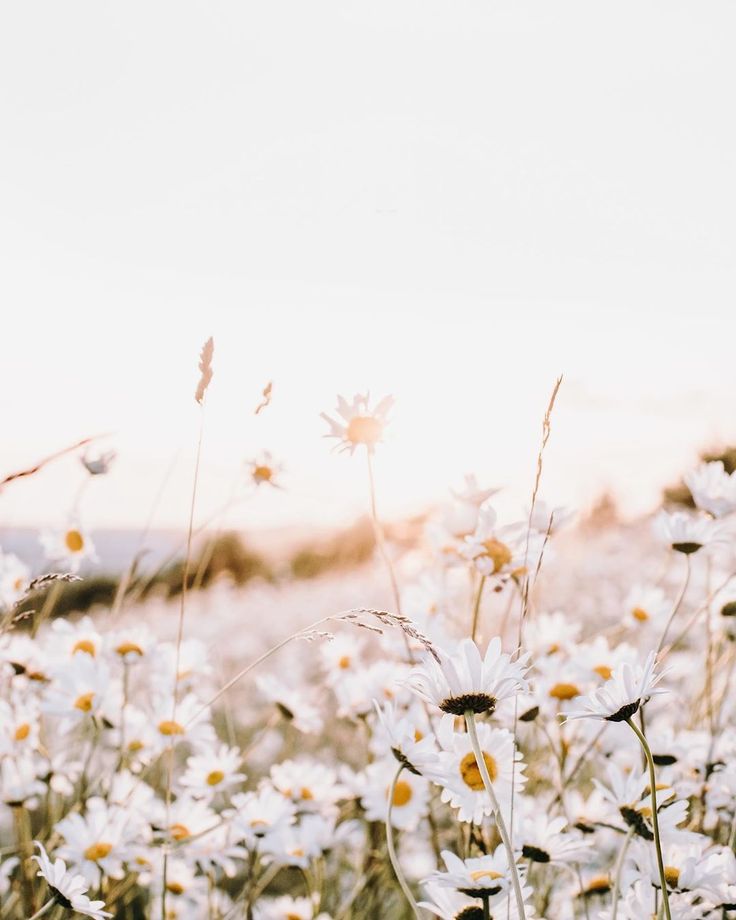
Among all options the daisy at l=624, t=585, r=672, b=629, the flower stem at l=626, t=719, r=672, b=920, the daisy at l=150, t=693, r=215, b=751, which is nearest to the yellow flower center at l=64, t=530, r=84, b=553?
the daisy at l=150, t=693, r=215, b=751

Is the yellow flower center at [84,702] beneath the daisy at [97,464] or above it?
beneath

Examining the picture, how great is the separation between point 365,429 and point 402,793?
0.55m

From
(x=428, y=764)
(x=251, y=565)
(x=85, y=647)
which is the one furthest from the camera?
(x=251, y=565)

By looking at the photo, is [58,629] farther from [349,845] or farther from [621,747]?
[349,845]

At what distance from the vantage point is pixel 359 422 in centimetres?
117

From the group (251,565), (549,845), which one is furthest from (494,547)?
(251,565)

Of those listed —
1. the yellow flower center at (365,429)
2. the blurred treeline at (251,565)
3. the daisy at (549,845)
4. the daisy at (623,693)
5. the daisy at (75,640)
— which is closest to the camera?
the daisy at (623,693)

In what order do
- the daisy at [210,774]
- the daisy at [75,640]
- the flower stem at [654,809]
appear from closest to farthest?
1. the flower stem at [654,809]
2. the daisy at [210,774]
3. the daisy at [75,640]

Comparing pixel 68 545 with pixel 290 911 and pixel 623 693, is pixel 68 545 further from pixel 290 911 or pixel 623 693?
pixel 623 693

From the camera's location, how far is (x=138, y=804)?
1349 millimetres

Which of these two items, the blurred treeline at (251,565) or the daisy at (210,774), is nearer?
the daisy at (210,774)

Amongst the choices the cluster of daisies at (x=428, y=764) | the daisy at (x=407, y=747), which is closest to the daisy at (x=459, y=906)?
the cluster of daisies at (x=428, y=764)

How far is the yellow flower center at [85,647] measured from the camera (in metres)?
1.51

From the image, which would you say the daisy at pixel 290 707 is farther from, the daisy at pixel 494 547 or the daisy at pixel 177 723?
the daisy at pixel 494 547
